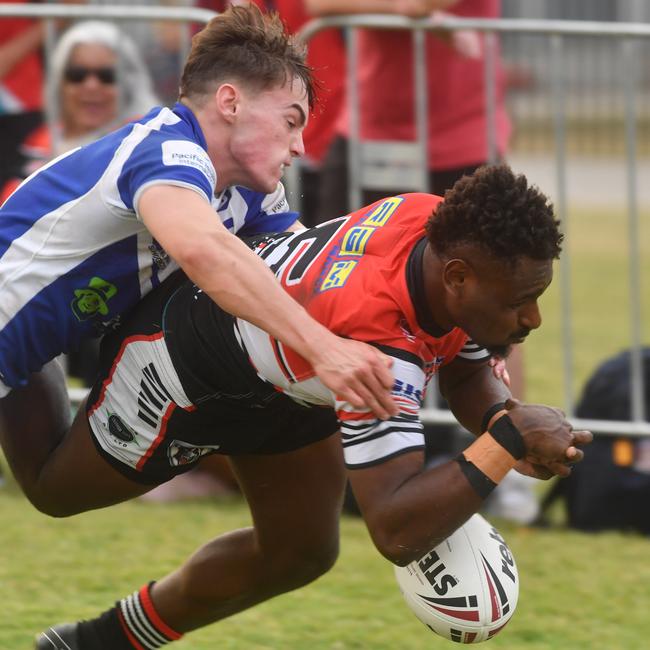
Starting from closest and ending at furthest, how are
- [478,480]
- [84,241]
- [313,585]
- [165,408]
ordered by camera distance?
[478,480] → [84,241] → [165,408] → [313,585]

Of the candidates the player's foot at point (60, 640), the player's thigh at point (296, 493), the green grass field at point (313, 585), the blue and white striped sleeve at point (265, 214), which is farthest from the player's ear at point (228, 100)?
the green grass field at point (313, 585)

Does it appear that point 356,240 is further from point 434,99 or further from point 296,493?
point 434,99

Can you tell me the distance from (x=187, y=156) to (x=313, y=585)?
7.23 feet

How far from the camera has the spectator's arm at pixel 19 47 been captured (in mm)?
6543

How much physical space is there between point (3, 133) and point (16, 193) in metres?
3.20

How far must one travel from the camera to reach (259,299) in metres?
3.05

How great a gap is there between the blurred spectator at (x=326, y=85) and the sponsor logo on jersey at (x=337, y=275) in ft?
8.70

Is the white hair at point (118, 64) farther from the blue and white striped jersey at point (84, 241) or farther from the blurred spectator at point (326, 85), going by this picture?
the blue and white striped jersey at point (84, 241)

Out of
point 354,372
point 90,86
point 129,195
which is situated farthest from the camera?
point 90,86

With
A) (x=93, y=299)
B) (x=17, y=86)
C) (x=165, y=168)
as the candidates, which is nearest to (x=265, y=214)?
(x=93, y=299)

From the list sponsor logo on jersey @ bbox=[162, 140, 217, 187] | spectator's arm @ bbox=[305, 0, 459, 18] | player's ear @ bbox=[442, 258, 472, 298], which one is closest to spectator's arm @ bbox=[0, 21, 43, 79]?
spectator's arm @ bbox=[305, 0, 459, 18]

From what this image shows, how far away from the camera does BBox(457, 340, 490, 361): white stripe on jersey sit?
138 inches

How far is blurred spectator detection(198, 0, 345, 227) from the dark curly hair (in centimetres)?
276

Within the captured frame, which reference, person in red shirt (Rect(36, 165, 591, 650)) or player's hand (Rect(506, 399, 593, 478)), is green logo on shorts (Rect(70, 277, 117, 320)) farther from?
player's hand (Rect(506, 399, 593, 478))
